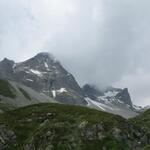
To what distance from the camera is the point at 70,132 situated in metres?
144

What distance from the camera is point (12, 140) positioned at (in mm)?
148125

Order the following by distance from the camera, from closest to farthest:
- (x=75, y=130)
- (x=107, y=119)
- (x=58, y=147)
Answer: (x=58, y=147), (x=75, y=130), (x=107, y=119)

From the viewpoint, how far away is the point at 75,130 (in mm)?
145000

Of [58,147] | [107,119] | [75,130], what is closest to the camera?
[58,147]

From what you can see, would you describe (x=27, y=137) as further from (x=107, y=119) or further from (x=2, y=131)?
(x=107, y=119)

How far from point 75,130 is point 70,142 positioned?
8.25 meters

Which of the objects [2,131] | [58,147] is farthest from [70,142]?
[2,131]

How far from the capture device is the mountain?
137 metres

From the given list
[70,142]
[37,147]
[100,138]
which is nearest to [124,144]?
[100,138]

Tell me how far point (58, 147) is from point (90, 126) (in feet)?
50.9

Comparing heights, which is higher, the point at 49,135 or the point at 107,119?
the point at 107,119

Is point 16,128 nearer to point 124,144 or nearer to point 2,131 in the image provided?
point 2,131

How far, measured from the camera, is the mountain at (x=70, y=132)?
137250mm

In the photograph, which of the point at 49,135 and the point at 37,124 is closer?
the point at 49,135
